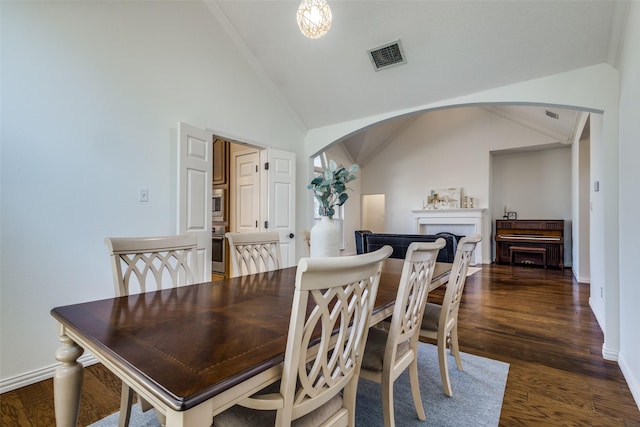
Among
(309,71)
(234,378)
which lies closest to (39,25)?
(309,71)

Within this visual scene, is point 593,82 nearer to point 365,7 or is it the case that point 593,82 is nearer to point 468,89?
point 468,89

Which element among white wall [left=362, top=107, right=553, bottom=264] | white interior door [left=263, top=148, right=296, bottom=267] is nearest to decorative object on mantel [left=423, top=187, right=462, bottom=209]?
white wall [left=362, top=107, right=553, bottom=264]

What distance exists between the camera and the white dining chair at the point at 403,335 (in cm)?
124

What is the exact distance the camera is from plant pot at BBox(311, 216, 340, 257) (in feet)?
5.80

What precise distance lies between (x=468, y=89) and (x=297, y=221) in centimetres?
263

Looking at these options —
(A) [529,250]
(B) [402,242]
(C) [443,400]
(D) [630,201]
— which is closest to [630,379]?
(D) [630,201]

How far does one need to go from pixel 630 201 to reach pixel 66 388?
10.2 feet

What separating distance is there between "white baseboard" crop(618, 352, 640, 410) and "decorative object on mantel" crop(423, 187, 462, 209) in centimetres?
527

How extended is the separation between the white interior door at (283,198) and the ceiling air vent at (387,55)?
1.55m

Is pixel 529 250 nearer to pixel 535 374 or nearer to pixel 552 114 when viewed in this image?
pixel 552 114

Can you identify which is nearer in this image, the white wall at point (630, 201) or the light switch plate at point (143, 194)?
the white wall at point (630, 201)

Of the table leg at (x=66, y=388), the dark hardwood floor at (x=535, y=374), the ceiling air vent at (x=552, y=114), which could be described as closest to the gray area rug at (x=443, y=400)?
the dark hardwood floor at (x=535, y=374)

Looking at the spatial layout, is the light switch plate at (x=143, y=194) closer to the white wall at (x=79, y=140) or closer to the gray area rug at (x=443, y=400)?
the white wall at (x=79, y=140)

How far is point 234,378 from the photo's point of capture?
0.68m
